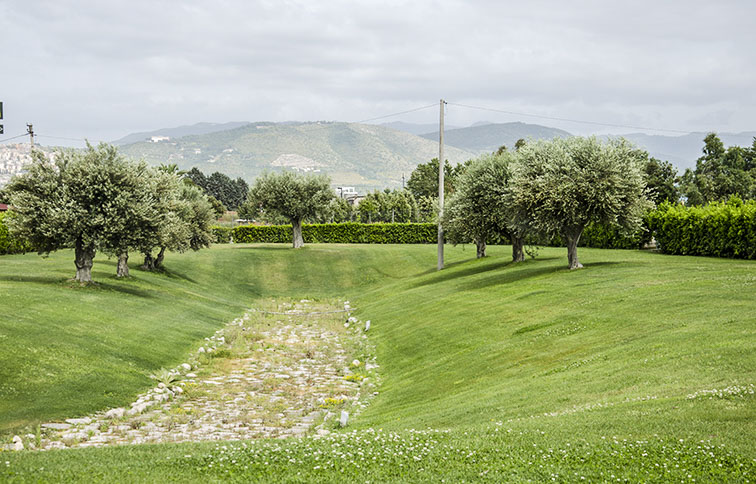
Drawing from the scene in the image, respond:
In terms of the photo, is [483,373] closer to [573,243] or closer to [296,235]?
[573,243]

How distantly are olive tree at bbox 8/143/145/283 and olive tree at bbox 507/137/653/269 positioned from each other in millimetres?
21808

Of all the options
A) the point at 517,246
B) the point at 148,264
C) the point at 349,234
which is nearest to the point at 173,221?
the point at 148,264

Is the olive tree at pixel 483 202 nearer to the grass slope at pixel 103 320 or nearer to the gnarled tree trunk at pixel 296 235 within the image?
the grass slope at pixel 103 320

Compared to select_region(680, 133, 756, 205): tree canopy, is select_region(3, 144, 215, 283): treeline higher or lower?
lower

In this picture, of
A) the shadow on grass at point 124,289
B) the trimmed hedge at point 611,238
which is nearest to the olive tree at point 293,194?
the trimmed hedge at point 611,238

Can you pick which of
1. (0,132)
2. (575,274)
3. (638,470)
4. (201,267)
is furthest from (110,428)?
(201,267)

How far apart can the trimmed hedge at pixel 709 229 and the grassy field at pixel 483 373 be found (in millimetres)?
2279

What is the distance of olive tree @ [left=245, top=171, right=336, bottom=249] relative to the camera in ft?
233

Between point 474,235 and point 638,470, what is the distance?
117 feet

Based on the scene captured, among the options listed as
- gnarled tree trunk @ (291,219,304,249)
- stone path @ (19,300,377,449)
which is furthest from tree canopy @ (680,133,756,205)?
stone path @ (19,300,377,449)

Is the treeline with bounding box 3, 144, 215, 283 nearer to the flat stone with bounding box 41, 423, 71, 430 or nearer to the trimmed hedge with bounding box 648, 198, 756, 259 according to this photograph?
the flat stone with bounding box 41, 423, 71, 430

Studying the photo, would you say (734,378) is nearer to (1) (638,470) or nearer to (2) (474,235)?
(1) (638,470)

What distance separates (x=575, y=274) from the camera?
32.8 metres

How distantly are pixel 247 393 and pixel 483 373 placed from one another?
7.86 metres
